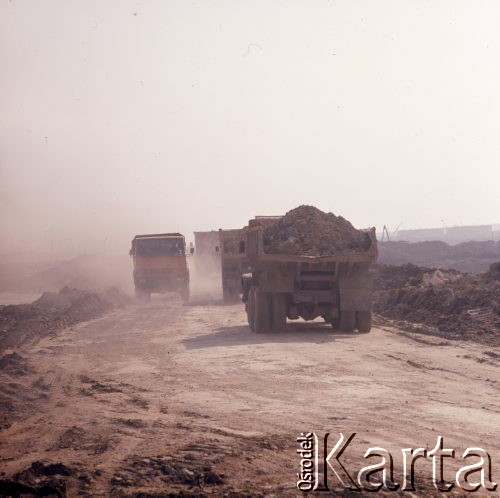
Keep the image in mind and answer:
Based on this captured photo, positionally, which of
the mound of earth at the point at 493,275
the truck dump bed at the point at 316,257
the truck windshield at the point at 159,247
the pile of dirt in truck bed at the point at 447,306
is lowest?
the pile of dirt in truck bed at the point at 447,306

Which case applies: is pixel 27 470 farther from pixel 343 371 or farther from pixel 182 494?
pixel 343 371

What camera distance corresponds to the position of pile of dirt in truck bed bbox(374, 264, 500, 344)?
63.2 feet

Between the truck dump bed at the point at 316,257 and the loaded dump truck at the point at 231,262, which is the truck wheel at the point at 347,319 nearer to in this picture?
the truck dump bed at the point at 316,257

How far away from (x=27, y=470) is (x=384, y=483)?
Result: 3085 mm

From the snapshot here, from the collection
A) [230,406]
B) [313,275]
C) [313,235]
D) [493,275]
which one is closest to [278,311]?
[313,275]

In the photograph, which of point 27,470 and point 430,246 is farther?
point 430,246

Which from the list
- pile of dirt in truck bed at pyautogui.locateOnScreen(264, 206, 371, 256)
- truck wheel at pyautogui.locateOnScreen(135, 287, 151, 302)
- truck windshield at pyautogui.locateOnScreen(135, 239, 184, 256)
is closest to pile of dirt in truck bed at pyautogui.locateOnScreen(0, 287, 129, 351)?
truck wheel at pyautogui.locateOnScreen(135, 287, 151, 302)

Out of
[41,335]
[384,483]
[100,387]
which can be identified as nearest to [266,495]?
[384,483]

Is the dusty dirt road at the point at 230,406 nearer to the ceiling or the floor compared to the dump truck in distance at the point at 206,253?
nearer to the floor

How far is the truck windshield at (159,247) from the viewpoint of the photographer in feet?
107

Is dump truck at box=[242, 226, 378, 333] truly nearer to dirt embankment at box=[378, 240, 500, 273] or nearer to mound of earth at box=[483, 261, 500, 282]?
mound of earth at box=[483, 261, 500, 282]

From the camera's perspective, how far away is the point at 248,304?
784 inches

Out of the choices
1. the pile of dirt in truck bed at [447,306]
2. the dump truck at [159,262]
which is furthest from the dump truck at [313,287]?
the dump truck at [159,262]

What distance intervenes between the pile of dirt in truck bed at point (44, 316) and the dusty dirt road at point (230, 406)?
3730 mm
